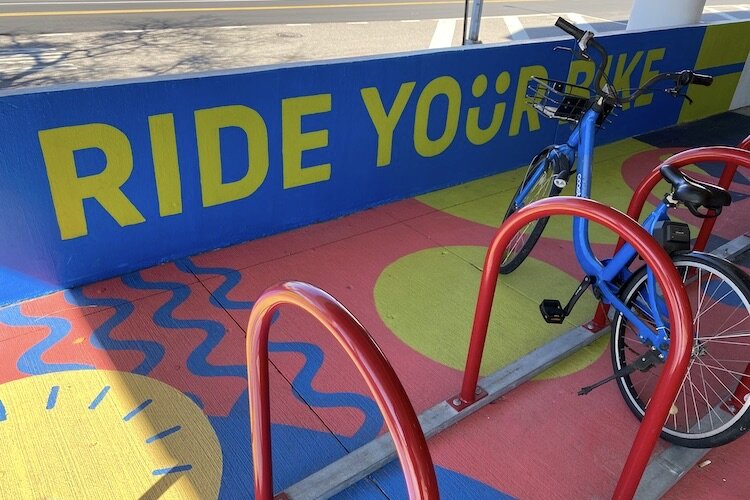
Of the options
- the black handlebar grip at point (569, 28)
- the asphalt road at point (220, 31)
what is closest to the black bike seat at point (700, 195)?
the black handlebar grip at point (569, 28)

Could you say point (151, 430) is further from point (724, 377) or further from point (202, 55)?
point (202, 55)

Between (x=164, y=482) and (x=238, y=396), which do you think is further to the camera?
(x=238, y=396)

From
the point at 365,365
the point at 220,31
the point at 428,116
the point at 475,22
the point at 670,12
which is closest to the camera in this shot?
the point at 365,365

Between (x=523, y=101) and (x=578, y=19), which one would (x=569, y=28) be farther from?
(x=578, y=19)

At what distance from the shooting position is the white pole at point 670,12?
6410 millimetres

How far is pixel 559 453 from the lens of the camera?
2.41m

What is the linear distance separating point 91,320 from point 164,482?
118cm

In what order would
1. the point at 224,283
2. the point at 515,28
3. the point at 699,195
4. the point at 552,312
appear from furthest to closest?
the point at 515,28, the point at 224,283, the point at 552,312, the point at 699,195

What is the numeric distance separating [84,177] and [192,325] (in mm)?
952

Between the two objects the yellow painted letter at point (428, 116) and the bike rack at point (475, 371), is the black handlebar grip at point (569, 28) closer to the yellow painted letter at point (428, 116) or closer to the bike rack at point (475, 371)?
the yellow painted letter at point (428, 116)

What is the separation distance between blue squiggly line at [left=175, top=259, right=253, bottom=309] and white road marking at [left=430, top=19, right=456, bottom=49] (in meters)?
9.73

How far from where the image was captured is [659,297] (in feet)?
8.01

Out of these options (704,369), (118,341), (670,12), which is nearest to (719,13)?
(670,12)

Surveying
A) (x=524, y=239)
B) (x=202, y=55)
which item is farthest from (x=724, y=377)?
(x=202, y=55)
